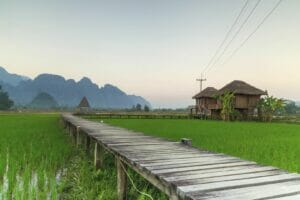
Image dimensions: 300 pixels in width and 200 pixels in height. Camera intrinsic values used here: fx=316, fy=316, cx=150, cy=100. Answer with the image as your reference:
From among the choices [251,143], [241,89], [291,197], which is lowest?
[251,143]

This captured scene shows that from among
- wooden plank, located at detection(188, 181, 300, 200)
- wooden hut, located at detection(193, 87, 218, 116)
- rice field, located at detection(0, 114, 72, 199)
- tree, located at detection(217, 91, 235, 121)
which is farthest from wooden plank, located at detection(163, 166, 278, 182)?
wooden hut, located at detection(193, 87, 218, 116)

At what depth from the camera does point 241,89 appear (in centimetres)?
3797

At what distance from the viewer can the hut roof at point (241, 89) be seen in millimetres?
37491

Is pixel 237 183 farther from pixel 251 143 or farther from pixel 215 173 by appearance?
pixel 251 143

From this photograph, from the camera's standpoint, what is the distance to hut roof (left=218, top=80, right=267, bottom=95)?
123 feet

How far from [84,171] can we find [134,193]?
1.73 meters

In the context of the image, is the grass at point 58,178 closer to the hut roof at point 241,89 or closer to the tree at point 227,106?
the tree at point 227,106

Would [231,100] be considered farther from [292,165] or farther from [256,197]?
[256,197]

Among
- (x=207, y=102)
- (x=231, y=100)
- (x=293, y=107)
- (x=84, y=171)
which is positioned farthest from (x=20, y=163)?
(x=293, y=107)

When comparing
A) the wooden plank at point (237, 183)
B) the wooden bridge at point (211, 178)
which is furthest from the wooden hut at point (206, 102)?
the wooden plank at point (237, 183)

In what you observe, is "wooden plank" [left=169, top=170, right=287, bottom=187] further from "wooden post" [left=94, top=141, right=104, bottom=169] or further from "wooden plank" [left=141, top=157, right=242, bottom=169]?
"wooden post" [left=94, top=141, right=104, bottom=169]

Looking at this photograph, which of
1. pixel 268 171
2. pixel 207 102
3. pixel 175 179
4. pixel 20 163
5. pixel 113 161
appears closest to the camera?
pixel 175 179

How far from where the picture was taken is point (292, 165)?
19.9 feet

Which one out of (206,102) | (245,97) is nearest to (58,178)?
(245,97)
